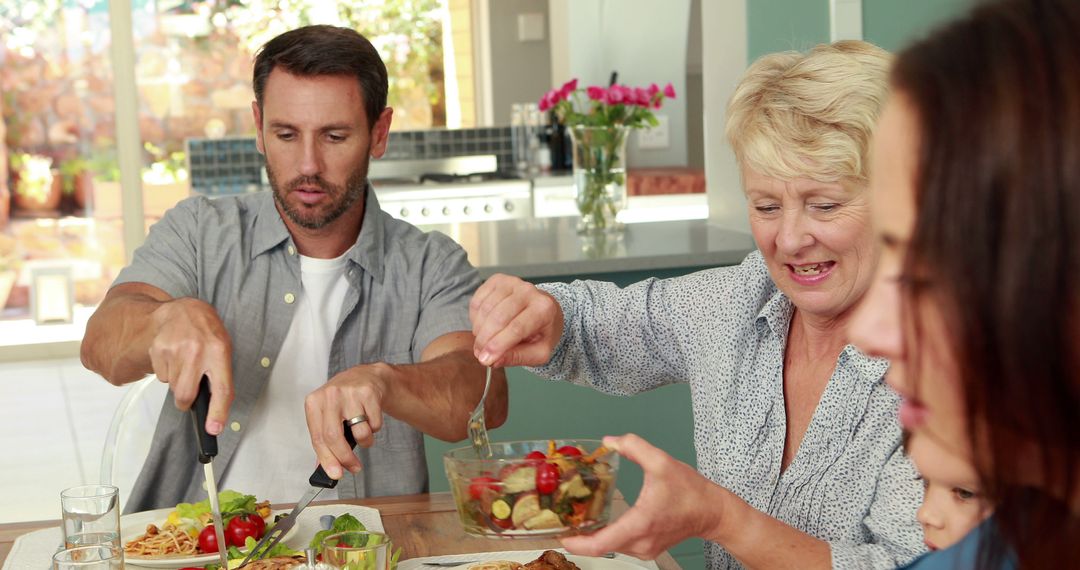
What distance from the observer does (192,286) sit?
230 centimetres

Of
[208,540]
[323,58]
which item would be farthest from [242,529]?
[323,58]

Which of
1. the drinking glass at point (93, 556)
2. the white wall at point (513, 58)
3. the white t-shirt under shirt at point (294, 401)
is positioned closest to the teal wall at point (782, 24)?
the white t-shirt under shirt at point (294, 401)

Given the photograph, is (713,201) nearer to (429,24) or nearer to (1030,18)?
(1030,18)

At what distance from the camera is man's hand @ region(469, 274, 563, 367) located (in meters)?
1.74

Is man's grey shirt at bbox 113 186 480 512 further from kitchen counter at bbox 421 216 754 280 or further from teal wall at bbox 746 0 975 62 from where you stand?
teal wall at bbox 746 0 975 62

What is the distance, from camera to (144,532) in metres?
1.80

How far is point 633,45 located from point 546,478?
504 centimetres

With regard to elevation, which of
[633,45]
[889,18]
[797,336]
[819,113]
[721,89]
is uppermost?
[633,45]

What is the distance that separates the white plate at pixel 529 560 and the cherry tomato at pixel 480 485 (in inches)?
10.7

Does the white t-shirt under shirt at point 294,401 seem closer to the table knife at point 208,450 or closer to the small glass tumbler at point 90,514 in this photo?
the table knife at point 208,450

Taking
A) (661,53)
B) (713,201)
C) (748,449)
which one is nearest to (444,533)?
(748,449)

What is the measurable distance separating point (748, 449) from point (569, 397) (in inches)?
55.9

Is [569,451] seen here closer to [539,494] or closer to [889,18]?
[539,494]

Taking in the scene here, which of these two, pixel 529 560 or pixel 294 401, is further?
pixel 294 401
